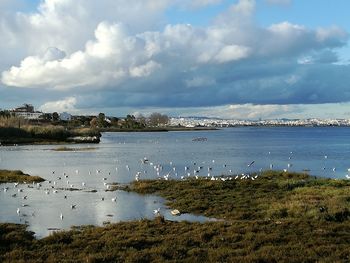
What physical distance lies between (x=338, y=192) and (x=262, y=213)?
6867 millimetres

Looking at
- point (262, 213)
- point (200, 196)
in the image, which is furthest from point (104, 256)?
point (200, 196)

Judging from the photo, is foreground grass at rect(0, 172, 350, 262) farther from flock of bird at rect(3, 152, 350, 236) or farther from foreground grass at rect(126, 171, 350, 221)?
flock of bird at rect(3, 152, 350, 236)

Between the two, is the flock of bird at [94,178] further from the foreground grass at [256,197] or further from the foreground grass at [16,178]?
the foreground grass at [256,197]

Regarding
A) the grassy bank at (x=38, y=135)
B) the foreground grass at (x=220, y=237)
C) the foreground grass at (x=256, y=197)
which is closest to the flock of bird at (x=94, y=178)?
the foreground grass at (x=256, y=197)

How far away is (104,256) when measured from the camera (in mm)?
15555

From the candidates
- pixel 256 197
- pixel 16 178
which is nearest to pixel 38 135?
pixel 16 178

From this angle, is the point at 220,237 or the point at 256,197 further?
the point at 256,197

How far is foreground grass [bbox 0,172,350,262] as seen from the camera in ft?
51.2

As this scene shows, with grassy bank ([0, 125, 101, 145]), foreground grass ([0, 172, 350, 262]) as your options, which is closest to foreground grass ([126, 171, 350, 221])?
foreground grass ([0, 172, 350, 262])

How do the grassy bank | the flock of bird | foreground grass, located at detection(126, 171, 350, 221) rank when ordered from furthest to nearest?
the grassy bank < the flock of bird < foreground grass, located at detection(126, 171, 350, 221)

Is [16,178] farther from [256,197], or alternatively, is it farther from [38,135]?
[38,135]

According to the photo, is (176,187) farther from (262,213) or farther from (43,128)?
(43,128)

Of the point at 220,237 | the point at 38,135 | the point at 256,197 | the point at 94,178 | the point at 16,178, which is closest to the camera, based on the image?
the point at 220,237

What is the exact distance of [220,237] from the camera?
1845 centimetres
